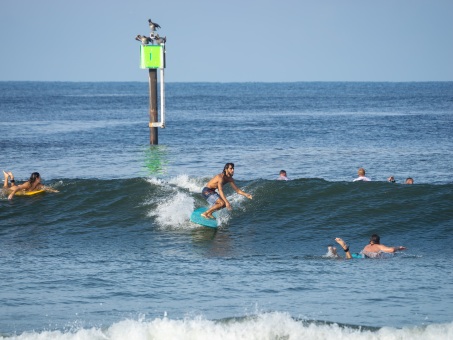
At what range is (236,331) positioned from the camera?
11344 mm

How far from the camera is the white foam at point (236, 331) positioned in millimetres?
11047

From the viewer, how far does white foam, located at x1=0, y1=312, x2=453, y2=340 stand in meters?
11.0

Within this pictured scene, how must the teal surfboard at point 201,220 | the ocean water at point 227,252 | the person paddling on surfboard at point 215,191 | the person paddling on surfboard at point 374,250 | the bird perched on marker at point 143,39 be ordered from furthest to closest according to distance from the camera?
the bird perched on marker at point 143,39, the teal surfboard at point 201,220, the person paddling on surfboard at point 215,191, the person paddling on surfboard at point 374,250, the ocean water at point 227,252

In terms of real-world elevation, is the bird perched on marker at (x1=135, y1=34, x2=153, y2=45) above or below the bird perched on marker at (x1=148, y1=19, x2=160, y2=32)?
below

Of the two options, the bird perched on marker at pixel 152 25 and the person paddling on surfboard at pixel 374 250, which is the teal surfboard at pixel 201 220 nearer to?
the person paddling on surfboard at pixel 374 250

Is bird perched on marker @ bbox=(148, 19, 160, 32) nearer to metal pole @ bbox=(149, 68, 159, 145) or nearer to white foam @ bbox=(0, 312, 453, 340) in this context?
metal pole @ bbox=(149, 68, 159, 145)

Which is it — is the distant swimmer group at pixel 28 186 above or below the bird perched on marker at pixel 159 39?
below

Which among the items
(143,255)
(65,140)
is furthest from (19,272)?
(65,140)

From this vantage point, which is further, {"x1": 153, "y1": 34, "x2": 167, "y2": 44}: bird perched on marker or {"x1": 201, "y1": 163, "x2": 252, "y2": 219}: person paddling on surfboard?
{"x1": 153, "y1": 34, "x2": 167, "y2": 44}: bird perched on marker

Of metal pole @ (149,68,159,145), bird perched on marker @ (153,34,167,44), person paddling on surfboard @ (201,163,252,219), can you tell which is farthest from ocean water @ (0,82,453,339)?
bird perched on marker @ (153,34,167,44)

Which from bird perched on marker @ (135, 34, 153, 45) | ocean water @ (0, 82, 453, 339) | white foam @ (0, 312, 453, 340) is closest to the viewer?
white foam @ (0, 312, 453, 340)

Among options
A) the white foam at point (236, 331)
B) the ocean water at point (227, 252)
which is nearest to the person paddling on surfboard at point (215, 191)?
the ocean water at point (227, 252)

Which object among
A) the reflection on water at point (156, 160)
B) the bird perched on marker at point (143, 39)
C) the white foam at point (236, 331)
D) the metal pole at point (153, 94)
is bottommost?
the white foam at point (236, 331)

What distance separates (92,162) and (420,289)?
21.6 m
